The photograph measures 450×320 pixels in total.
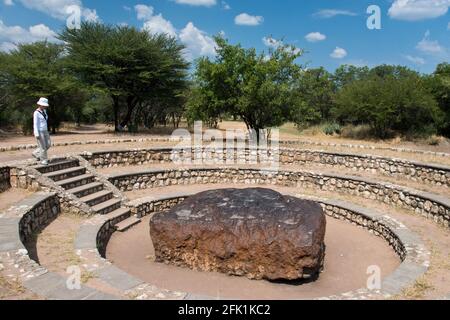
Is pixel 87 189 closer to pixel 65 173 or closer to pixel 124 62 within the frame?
pixel 65 173

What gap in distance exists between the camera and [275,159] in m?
15.6

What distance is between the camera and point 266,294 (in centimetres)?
661

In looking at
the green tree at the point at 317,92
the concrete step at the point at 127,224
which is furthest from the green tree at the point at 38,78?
the concrete step at the point at 127,224

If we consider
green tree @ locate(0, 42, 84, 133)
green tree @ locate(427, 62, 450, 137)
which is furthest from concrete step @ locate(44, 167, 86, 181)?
green tree @ locate(427, 62, 450, 137)

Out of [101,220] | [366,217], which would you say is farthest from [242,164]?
[101,220]

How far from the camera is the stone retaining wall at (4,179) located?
9.95 metres

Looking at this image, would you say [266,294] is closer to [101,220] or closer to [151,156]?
[101,220]

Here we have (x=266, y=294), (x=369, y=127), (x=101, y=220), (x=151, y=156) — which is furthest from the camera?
(x=369, y=127)

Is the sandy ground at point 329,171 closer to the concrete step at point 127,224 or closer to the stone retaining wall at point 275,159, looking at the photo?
the stone retaining wall at point 275,159

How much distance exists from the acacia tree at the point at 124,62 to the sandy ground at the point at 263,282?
1792cm

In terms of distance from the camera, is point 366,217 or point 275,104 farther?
point 275,104

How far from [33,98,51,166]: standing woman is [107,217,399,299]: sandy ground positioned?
344 cm

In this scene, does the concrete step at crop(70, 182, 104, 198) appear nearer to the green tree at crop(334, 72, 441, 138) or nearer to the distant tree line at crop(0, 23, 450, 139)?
the distant tree line at crop(0, 23, 450, 139)
